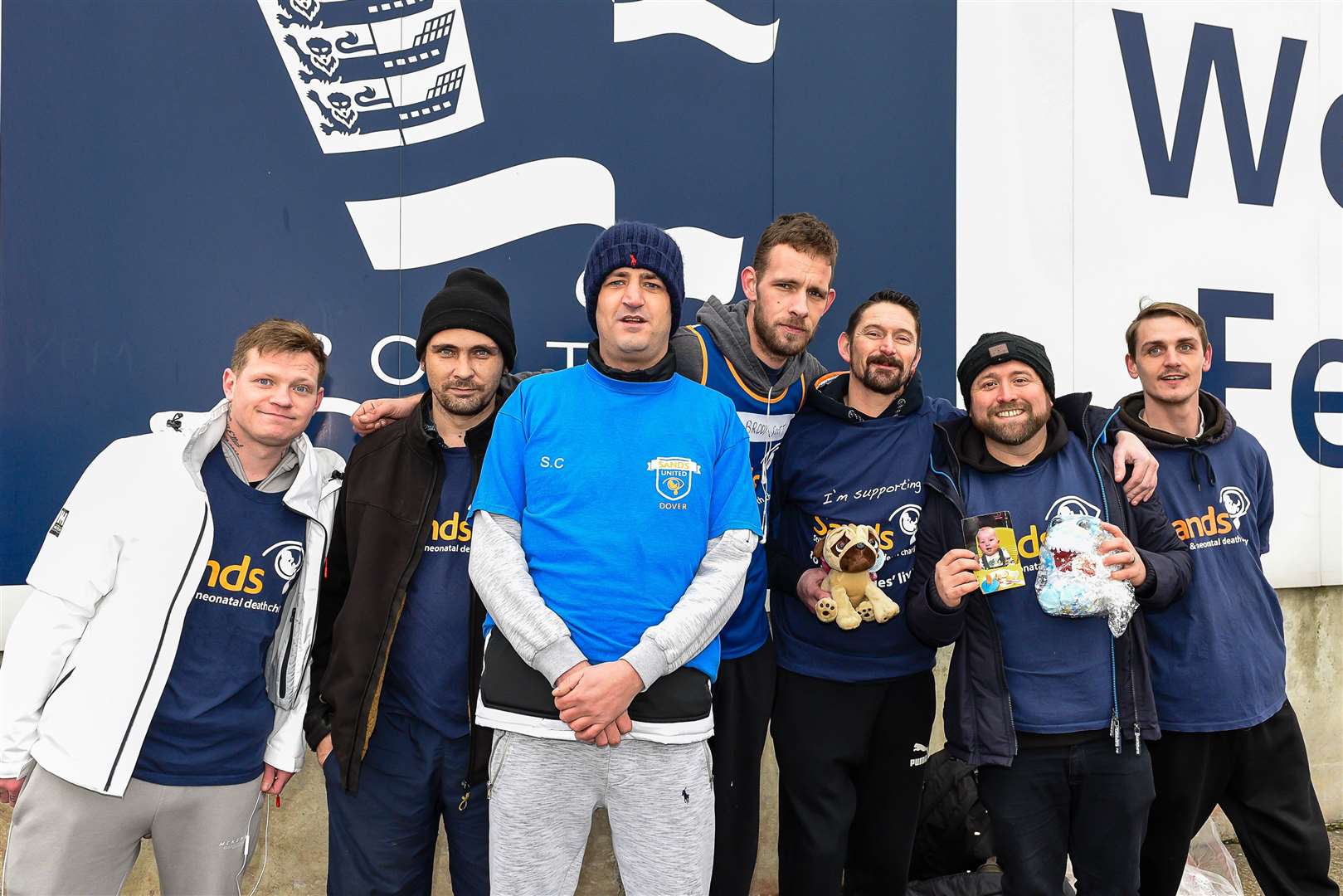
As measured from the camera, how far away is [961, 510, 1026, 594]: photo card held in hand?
2424 mm

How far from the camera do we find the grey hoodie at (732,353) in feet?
9.43

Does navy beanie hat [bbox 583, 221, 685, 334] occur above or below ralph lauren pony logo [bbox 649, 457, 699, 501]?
above

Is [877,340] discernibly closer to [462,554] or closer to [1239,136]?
[462,554]

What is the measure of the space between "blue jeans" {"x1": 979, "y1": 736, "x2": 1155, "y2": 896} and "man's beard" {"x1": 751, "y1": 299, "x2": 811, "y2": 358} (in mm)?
1427

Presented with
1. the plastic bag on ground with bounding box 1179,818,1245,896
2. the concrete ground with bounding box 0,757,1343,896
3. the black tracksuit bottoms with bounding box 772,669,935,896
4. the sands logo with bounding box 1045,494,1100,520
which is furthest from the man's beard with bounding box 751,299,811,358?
the plastic bag on ground with bounding box 1179,818,1245,896

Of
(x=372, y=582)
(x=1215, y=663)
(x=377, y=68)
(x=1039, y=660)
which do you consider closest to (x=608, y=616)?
(x=372, y=582)

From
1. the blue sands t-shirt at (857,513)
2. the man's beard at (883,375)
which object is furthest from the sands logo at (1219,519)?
the man's beard at (883,375)

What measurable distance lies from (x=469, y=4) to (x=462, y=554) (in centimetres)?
240

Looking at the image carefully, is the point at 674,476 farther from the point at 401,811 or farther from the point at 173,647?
the point at 173,647

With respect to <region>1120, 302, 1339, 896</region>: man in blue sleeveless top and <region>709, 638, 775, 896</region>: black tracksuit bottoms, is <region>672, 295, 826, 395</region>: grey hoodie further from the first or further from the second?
<region>1120, 302, 1339, 896</region>: man in blue sleeveless top

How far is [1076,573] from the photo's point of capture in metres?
2.43

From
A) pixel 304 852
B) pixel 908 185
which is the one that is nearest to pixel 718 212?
pixel 908 185

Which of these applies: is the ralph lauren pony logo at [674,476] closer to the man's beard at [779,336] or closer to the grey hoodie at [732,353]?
the grey hoodie at [732,353]

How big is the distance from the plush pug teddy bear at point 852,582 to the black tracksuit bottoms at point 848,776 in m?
0.33
